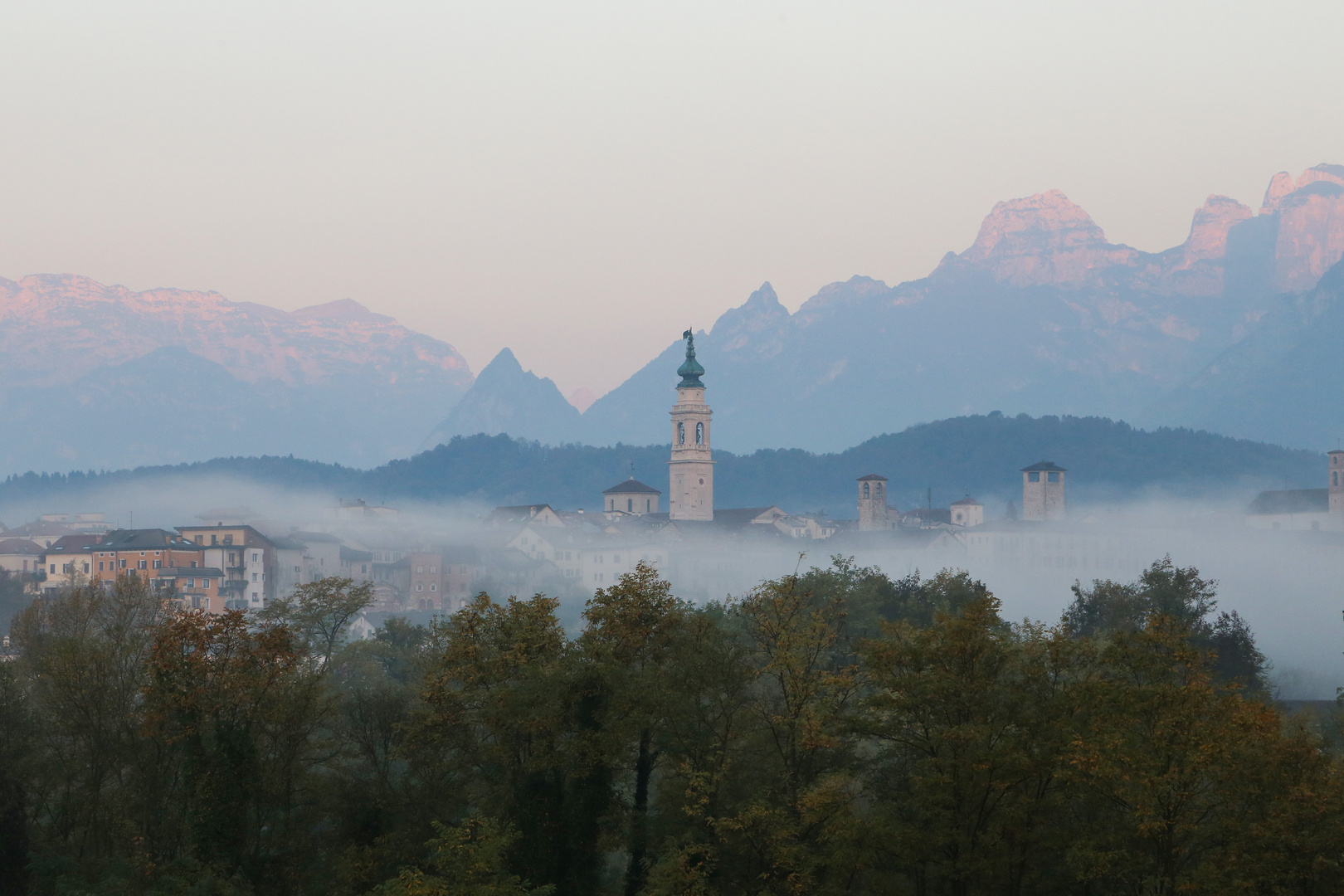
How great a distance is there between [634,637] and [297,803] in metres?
10.00

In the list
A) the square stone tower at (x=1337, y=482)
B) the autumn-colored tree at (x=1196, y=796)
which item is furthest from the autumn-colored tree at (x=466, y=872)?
the square stone tower at (x=1337, y=482)

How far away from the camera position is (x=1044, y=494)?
192875mm

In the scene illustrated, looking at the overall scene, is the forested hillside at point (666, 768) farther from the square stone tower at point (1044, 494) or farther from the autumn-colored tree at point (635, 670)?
the square stone tower at point (1044, 494)

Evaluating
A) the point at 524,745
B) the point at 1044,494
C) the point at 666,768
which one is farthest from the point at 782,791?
the point at 1044,494

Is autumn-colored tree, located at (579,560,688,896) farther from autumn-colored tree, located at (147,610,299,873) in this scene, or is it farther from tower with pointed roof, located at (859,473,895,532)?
tower with pointed roof, located at (859,473,895,532)

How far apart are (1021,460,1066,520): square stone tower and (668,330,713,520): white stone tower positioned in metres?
38.0

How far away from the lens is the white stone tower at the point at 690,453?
600 ft

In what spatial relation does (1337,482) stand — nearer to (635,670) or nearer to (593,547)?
(593,547)

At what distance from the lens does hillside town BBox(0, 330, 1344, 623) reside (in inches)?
6260

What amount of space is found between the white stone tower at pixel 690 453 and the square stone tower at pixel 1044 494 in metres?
38.0

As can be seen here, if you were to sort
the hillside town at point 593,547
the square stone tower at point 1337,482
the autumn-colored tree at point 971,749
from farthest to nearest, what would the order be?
the square stone tower at point 1337,482, the hillside town at point 593,547, the autumn-colored tree at point 971,749

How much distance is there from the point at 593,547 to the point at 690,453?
51.6 ft

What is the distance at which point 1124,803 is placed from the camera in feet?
111

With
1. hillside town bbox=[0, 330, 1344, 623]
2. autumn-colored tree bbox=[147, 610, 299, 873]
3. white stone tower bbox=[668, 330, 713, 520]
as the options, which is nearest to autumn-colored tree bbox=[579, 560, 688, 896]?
autumn-colored tree bbox=[147, 610, 299, 873]
